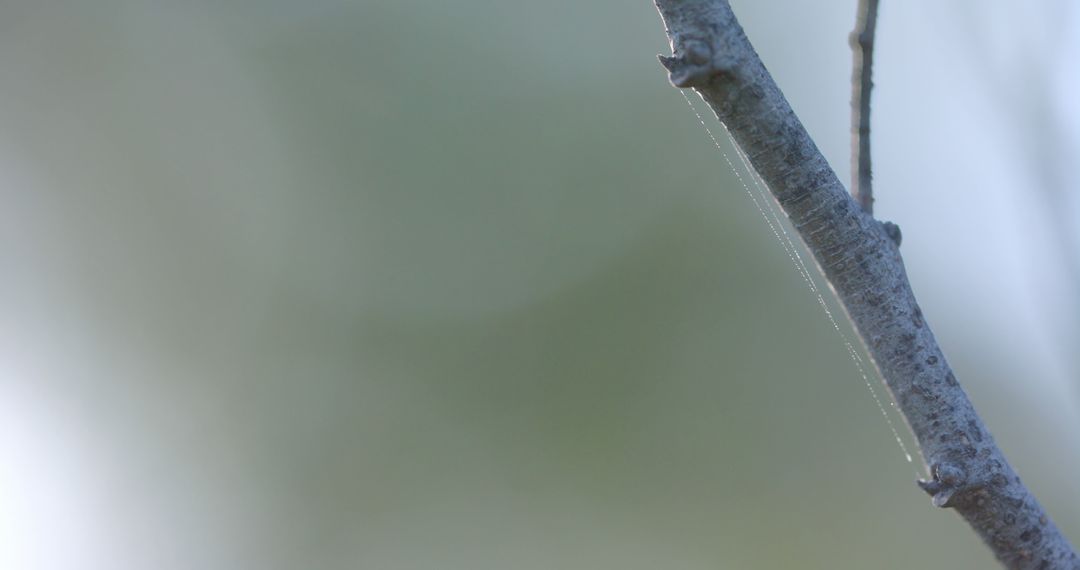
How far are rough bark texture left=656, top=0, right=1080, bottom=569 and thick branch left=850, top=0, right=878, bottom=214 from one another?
5 cm

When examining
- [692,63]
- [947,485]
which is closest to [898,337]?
[947,485]

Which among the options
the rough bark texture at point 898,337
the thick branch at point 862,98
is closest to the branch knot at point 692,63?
the rough bark texture at point 898,337

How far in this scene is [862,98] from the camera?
57 cm

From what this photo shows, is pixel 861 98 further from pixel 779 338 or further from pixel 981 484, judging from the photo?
pixel 779 338

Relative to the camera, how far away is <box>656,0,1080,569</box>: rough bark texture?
1.48 feet

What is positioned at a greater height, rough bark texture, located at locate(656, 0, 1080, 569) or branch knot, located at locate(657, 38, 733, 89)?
branch knot, located at locate(657, 38, 733, 89)

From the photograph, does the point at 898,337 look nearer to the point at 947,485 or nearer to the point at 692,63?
the point at 947,485

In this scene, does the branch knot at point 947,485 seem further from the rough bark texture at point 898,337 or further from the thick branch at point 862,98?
the thick branch at point 862,98

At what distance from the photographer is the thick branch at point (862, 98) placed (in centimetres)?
55

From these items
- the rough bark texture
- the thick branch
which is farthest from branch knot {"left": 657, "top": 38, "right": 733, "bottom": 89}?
the thick branch

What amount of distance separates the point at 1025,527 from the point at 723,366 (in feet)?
6.25

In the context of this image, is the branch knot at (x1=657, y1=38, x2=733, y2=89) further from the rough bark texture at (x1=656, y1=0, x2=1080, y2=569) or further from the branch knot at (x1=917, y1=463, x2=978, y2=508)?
the branch knot at (x1=917, y1=463, x2=978, y2=508)

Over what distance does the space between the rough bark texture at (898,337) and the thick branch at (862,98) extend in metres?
0.05

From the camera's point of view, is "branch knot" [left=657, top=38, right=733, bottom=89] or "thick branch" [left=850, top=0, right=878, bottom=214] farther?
"thick branch" [left=850, top=0, right=878, bottom=214]
